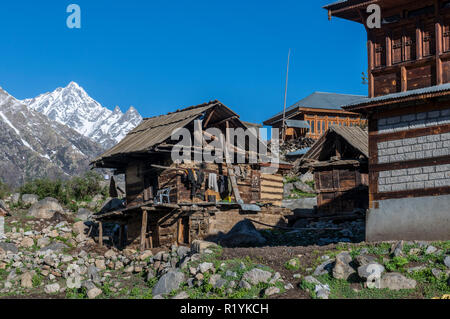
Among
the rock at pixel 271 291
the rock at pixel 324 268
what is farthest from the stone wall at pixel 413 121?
the rock at pixel 271 291

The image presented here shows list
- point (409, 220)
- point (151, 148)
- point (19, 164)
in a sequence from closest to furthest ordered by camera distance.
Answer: point (409, 220)
point (151, 148)
point (19, 164)

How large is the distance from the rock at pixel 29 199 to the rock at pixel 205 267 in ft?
74.9

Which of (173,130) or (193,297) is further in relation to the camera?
(173,130)

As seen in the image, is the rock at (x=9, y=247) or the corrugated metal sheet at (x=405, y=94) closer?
the corrugated metal sheet at (x=405, y=94)

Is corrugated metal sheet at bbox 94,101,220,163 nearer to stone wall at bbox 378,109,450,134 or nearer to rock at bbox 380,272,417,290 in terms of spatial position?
stone wall at bbox 378,109,450,134

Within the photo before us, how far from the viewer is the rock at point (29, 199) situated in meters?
37.7

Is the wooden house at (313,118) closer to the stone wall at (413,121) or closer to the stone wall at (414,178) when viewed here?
the stone wall at (413,121)

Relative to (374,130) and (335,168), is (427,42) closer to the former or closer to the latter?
(374,130)

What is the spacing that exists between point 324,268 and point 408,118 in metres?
5.66

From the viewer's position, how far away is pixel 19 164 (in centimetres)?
10444

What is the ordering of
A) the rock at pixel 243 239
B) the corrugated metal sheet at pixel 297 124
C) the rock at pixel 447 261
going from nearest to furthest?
the rock at pixel 447 261 < the rock at pixel 243 239 < the corrugated metal sheet at pixel 297 124
